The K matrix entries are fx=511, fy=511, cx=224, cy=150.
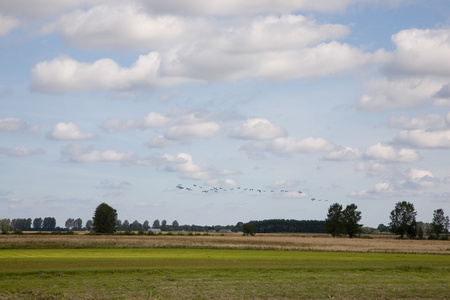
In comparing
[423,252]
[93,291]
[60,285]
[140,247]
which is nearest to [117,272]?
[60,285]

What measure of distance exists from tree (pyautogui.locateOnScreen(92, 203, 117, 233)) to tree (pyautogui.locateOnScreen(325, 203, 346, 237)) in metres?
62.8

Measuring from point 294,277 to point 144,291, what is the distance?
1139 cm

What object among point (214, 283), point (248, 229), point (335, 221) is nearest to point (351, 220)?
point (335, 221)

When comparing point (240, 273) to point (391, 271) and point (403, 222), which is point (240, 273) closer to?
point (391, 271)

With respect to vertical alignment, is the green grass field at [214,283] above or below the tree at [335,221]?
below

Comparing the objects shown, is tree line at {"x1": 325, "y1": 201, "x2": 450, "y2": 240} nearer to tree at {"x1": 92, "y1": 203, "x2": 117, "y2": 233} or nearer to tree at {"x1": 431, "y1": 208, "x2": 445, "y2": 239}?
tree at {"x1": 431, "y1": 208, "x2": 445, "y2": 239}

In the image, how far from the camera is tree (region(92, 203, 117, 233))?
463 ft

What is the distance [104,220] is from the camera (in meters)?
142

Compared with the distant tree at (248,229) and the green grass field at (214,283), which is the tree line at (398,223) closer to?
the distant tree at (248,229)

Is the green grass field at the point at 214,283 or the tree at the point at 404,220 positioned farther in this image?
the tree at the point at 404,220

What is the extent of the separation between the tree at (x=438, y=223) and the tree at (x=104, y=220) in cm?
8998

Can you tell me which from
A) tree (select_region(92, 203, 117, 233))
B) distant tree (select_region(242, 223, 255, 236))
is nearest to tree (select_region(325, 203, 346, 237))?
distant tree (select_region(242, 223, 255, 236))

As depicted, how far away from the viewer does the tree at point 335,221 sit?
150375 mm

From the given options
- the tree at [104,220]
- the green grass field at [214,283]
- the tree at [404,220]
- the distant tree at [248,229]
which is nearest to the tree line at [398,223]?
the tree at [404,220]
